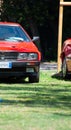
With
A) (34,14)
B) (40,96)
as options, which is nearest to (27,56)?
(40,96)

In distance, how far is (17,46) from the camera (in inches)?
591

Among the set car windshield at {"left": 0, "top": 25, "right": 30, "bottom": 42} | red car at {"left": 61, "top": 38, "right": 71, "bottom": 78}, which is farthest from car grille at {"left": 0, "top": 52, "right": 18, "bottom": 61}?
red car at {"left": 61, "top": 38, "right": 71, "bottom": 78}

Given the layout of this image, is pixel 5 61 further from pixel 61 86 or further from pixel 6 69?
pixel 61 86

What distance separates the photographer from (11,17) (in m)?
27.2

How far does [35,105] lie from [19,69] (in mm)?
4332

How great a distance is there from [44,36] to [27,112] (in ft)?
62.5

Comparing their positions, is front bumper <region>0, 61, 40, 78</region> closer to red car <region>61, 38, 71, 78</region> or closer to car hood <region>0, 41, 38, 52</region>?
car hood <region>0, 41, 38, 52</region>

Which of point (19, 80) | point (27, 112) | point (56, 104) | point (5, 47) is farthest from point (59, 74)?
point (27, 112)

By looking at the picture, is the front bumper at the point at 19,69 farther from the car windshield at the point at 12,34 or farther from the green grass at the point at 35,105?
the car windshield at the point at 12,34

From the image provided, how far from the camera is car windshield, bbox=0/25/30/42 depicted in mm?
15727

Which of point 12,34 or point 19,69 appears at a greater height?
point 12,34

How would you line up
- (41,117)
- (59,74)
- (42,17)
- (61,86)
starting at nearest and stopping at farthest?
(41,117), (61,86), (59,74), (42,17)

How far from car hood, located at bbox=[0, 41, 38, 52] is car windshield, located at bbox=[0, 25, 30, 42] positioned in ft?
1.37

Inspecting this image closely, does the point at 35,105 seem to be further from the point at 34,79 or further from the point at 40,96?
the point at 34,79
